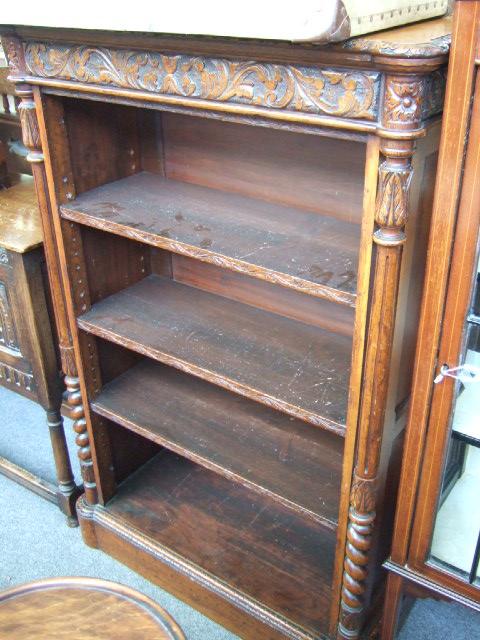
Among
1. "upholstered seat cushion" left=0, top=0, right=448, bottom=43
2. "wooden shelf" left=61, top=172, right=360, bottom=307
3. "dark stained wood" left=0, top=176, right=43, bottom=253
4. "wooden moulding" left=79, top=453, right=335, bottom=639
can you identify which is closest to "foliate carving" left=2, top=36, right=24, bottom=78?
"upholstered seat cushion" left=0, top=0, right=448, bottom=43

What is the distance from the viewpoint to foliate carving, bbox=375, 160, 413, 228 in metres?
0.89

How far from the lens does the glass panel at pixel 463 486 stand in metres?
1.03

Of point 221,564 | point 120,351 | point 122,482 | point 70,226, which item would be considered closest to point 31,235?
point 70,226

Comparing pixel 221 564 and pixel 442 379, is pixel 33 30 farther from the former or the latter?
pixel 221 564

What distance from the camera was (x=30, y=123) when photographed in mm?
1284

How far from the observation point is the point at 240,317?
1488 millimetres

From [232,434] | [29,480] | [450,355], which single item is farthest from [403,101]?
[29,480]

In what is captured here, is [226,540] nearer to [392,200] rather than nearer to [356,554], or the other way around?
[356,554]

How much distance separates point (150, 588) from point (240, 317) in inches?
29.2

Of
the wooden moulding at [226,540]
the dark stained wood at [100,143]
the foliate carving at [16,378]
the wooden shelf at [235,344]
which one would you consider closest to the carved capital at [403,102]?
the wooden shelf at [235,344]

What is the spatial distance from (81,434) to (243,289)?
54 centimetres

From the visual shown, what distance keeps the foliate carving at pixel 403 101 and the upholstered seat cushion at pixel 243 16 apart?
3.3 inches

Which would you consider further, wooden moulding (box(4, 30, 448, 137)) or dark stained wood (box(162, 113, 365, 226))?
dark stained wood (box(162, 113, 365, 226))

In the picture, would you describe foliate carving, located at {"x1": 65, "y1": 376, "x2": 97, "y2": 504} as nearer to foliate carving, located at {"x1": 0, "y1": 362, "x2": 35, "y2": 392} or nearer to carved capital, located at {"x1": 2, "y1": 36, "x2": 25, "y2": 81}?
foliate carving, located at {"x1": 0, "y1": 362, "x2": 35, "y2": 392}
